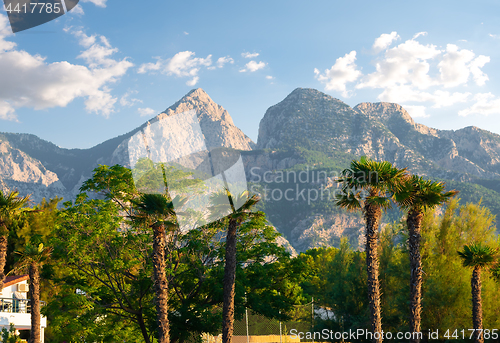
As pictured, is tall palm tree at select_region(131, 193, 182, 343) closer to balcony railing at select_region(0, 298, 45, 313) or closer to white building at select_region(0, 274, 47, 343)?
white building at select_region(0, 274, 47, 343)

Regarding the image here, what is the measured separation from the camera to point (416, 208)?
16.1 metres

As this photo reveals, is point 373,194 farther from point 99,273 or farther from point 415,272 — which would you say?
point 99,273

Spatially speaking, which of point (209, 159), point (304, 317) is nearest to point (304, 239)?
point (304, 317)

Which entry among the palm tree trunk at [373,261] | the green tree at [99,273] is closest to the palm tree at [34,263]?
the green tree at [99,273]

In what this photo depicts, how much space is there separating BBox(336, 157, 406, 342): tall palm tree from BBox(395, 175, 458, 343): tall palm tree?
573 mm

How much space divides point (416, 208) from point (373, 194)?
6.72 ft

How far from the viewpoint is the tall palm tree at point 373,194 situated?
1535 cm

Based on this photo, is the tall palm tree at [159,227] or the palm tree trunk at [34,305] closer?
the tall palm tree at [159,227]

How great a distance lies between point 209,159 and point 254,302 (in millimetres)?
14183

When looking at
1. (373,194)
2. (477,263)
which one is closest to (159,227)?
(373,194)

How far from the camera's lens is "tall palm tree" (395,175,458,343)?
15.6m

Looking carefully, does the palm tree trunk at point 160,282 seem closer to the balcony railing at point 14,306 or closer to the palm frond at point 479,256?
the palm frond at point 479,256

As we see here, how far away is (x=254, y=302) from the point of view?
19516 millimetres

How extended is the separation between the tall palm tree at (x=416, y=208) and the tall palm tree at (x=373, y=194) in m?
0.57
